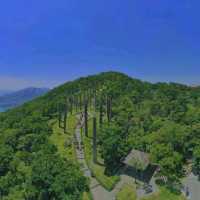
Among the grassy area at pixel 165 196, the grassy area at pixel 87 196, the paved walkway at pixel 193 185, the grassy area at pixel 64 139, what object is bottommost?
the grassy area at pixel 87 196

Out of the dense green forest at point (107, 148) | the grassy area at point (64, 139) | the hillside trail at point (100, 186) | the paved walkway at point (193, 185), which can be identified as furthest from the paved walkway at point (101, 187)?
the paved walkway at point (193, 185)

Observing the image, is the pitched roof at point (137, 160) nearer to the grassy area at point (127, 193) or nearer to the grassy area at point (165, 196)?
the grassy area at point (127, 193)

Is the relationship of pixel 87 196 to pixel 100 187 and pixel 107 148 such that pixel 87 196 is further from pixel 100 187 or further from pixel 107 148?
pixel 107 148

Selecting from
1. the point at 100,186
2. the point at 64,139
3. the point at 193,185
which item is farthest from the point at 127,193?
the point at 64,139

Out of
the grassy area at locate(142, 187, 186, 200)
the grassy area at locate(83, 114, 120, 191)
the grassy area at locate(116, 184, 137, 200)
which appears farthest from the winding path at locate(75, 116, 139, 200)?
the grassy area at locate(142, 187, 186, 200)

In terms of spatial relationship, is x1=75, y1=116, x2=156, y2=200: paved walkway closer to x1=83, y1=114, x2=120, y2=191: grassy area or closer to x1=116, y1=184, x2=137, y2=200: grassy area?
x1=83, y1=114, x2=120, y2=191: grassy area

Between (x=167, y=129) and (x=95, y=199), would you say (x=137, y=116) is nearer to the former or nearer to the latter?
(x=167, y=129)
